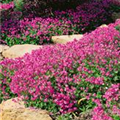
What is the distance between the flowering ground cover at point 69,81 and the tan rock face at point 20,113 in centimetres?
15

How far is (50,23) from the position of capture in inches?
374

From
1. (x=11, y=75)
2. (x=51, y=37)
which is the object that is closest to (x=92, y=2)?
(x=51, y=37)

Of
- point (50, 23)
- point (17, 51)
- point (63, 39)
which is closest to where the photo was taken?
point (17, 51)

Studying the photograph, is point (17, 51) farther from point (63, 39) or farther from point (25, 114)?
point (25, 114)

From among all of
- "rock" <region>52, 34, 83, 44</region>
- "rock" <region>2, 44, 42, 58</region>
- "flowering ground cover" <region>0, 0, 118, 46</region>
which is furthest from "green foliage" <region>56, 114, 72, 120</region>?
"flowering ground cover" <region>0, 0, 118, 46</region>

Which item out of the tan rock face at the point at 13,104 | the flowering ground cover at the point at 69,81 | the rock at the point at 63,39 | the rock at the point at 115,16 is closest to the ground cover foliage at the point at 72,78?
the flowering ground cover at the point at 69,81

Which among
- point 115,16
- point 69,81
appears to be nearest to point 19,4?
point 115,16

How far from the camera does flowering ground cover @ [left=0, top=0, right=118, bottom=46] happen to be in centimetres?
876

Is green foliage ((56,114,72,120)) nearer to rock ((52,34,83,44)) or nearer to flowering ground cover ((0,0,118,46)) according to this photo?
rock ((52,34,83,44))

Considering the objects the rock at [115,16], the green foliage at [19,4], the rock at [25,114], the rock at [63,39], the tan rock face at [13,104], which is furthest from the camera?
the rock at [115,16]

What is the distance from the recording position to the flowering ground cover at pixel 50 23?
876 cm

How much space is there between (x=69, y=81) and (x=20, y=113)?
854 millimetres

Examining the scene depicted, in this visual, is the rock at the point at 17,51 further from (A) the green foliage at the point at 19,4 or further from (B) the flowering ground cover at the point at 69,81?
(A) the green foliage at the point at 19,4

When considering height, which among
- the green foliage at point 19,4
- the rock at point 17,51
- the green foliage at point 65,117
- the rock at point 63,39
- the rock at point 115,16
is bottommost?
the green foliage at point 65,117
